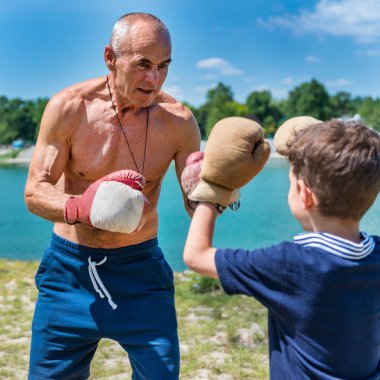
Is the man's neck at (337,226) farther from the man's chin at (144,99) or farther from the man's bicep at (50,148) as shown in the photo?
the man's bicep at (50,148)

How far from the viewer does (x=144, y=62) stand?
243cm

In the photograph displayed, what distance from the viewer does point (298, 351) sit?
1.65 metres

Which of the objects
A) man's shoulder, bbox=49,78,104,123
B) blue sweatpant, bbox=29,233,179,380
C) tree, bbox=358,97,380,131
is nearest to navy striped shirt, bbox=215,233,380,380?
blue sweatpant, bbox=29,233,179,380

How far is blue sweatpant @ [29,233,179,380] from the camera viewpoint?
250 cm

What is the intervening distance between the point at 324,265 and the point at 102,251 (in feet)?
4.23

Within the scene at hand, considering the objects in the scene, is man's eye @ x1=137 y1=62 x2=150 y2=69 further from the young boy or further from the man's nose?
the young boy

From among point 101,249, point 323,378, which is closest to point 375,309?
point 323,378

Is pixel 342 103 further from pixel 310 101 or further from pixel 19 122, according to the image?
pixel 19 122

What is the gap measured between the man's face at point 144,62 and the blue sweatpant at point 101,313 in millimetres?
718

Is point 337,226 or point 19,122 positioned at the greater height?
point 19,122

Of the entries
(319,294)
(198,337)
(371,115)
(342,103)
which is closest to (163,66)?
(319,294)

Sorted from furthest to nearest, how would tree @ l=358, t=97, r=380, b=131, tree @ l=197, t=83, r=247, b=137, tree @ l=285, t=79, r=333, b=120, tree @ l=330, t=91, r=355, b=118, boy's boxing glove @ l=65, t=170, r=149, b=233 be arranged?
tree @ l=330, t=91, r=355, b=118
tree @ l=285, t=79, r=333, b=120
tree @ l=197, t=83, r=247, b=137
tree @ l=358, t=97, r=380, b=131
boy's boxing glove @ l=65, t=170, r=149, b=233

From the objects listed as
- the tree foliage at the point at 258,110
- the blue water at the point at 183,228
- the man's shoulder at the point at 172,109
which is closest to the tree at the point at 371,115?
the tree foliage at the point at 258,110

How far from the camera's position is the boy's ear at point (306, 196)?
1.59 m
